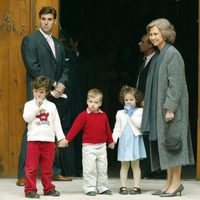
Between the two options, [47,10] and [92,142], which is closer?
[92,142]

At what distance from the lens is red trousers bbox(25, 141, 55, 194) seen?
862 centimetres

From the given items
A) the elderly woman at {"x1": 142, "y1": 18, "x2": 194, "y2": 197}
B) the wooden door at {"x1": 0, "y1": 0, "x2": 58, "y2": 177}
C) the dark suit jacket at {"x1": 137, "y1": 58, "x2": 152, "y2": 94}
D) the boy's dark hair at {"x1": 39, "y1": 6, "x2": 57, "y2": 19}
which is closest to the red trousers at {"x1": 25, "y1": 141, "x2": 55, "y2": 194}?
the elderly woman at {"x1": 142, "y1": 18, "x2": 194, "y2": 197}

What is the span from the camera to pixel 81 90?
11.1 meters

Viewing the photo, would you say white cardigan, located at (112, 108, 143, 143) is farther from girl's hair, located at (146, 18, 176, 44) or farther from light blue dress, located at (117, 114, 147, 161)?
girl's hair, located at (146, 18, 176, 44)

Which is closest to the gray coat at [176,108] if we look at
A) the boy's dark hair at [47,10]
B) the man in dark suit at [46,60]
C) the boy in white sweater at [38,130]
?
the boy in white sweater at [38,130]

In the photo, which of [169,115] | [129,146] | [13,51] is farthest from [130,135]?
[13,51]

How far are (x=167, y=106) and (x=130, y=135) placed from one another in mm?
639

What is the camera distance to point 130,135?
29.3 feet

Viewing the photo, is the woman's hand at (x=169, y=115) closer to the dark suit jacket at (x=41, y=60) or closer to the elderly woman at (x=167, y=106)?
the elderly woman at (x=167, y=106)

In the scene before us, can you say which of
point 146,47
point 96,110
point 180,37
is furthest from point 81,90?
point 180,37

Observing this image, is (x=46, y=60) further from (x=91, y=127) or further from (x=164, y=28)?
(x=164, y=28)

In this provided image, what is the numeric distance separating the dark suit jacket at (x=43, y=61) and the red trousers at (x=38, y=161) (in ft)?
3.47

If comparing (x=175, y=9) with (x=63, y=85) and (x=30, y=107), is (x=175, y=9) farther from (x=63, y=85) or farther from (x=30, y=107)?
(x=30, y=107)

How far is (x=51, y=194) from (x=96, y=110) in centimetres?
101
